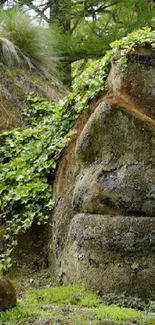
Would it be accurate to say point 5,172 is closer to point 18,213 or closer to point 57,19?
point 18,213

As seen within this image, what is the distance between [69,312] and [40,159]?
2128 mm

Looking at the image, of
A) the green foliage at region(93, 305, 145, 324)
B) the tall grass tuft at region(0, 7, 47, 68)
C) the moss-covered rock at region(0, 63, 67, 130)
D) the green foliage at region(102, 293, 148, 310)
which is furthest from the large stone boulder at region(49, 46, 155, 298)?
the tall grass tuft at region(0, 7, 47, 68)

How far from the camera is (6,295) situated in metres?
2.96

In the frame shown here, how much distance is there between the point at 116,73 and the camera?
418 cm

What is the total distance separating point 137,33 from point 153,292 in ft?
7.88

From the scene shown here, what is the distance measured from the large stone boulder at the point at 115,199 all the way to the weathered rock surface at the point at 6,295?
0.82 meters

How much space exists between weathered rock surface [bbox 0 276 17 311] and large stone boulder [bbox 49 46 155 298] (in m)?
0.82

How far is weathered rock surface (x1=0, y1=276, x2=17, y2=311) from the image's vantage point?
294cm

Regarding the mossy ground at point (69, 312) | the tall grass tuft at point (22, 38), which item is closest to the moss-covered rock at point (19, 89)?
the tall grass tuft at point (22, 38)

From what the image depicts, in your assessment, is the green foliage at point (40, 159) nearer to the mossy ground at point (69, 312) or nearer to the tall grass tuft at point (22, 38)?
the mossy ground at point (69, 312)

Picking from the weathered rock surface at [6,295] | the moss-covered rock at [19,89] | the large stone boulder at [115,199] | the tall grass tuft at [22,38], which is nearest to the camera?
the weathered rock surface at [6,295]

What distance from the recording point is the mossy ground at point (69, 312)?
9.30 feet

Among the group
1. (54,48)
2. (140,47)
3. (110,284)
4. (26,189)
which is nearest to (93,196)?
(110,284)

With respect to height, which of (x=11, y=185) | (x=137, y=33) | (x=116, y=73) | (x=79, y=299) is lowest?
(x=79, y=299)
